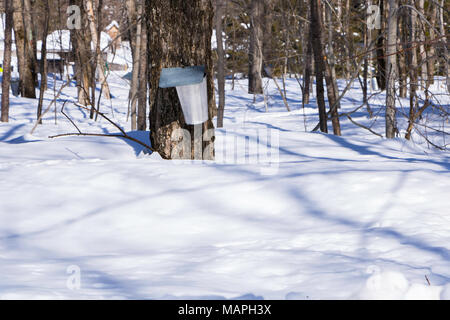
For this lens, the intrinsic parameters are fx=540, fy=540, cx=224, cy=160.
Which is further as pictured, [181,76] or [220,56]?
[220,56]

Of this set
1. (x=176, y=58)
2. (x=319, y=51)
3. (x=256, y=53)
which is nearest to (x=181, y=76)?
(x=176, y=58)

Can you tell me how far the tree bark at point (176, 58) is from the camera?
187 inches

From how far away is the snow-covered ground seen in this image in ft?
7.20

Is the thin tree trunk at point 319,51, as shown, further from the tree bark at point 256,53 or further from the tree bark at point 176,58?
the tree bark at point 256,53

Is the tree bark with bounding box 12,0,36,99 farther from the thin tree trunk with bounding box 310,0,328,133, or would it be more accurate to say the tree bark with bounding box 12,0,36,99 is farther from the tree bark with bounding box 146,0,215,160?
the tree bark with bounding box 146,0,215,160

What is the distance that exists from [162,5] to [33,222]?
96.1 inches

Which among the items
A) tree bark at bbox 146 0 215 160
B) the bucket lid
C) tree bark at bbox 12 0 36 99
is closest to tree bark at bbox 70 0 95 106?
tree bark at bbox 12 0 36 99

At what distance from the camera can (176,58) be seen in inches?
187

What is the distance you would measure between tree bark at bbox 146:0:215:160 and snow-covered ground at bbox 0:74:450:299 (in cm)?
32

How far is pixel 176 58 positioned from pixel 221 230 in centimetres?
218

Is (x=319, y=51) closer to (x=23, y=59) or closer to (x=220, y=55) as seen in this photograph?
(x=220, y=55)

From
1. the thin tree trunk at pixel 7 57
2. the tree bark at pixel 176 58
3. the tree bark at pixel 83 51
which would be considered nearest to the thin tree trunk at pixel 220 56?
the thin tree trunk at pixel 7 57

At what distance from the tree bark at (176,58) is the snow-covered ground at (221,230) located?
32 cm
